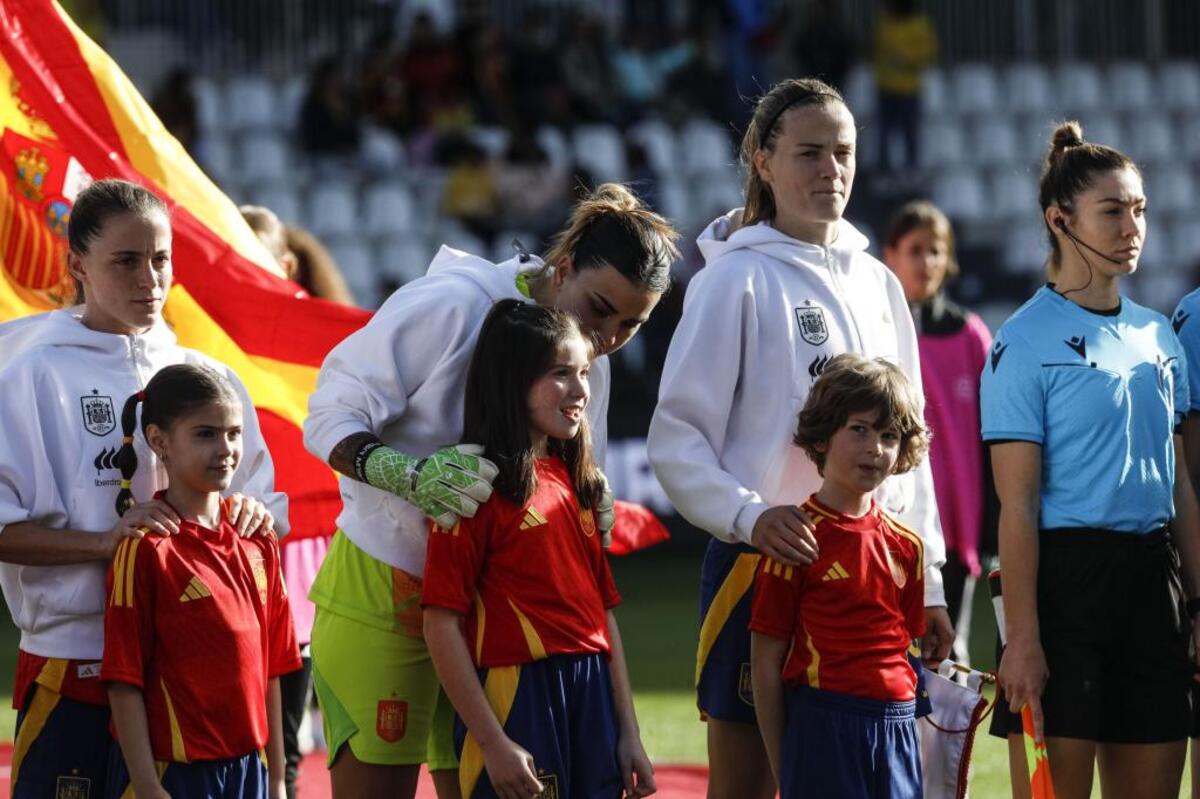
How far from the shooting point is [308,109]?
1431 cm

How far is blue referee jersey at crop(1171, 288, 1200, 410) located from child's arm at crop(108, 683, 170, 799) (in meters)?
2.48

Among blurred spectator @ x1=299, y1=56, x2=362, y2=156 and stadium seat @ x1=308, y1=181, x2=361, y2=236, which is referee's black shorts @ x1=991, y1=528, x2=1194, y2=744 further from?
blurred spectator @ x1=299, y1=56, x2=362, y2=156

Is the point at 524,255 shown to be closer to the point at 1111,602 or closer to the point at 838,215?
the point at 838,215

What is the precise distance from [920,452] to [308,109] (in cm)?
1090

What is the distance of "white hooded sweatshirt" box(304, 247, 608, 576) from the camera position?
3877 mm

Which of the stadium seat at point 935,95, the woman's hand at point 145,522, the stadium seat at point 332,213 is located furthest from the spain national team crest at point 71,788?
the stadium seat at point 935,95

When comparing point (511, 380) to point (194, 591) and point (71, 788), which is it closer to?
point (194, 591)

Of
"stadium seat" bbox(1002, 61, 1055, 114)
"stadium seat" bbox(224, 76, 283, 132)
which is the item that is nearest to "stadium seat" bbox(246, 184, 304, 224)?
"stadium seat" bbox(224, 76, 283, 132)

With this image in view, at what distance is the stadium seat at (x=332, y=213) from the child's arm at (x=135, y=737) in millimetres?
10271

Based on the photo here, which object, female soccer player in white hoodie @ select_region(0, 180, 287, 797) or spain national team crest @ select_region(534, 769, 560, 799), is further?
female soccer player in white hoodie @ select_region(0, 180, 287, 797)

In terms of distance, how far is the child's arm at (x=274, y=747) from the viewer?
3857mm

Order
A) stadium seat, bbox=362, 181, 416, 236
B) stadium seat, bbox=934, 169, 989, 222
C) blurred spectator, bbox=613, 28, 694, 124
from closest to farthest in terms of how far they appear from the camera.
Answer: stadium seat, bbox=362, 181, 416, 236
stadium seat, bbox=934, 169, 989, 222
blurred spectator, bbox=613, 28, 694, 124

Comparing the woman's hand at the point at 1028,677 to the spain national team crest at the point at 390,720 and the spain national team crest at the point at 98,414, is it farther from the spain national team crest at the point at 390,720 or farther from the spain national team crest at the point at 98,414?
the spain national team crest at the point at 98,414

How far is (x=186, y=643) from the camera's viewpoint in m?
3.70
